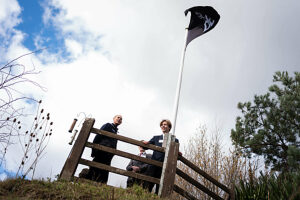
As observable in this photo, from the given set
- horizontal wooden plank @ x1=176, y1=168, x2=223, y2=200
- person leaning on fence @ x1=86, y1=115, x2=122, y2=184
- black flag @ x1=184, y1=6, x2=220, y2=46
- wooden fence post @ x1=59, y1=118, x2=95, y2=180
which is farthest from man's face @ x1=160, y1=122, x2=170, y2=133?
black flag @ x1=184, y1=6, x2=220, y2=46

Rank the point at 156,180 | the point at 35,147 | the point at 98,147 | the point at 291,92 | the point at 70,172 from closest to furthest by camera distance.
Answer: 1. the point at 35,147
2. the point at 70,172
3. the point at 98,147
4. the point at 156,180
5. the point at 291,92

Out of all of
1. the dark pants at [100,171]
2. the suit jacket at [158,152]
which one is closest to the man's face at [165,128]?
the suit jacket at [158,152]

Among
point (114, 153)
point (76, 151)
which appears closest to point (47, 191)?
point (76, 151)

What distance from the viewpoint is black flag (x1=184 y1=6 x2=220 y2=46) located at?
745 centimetres

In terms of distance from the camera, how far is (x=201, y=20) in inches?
298

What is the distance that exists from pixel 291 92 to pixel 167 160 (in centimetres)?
691

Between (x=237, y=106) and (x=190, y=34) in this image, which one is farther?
(x=237, y=106)

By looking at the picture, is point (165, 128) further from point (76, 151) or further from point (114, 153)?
point (76, 151)

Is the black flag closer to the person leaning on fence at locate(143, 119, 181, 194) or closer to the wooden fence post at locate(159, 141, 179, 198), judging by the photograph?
the person leaning on fence at locate(143, 119, 181, 194)

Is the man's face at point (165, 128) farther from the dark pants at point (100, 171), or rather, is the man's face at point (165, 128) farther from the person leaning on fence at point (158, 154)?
the dark pants at point (100, 171)

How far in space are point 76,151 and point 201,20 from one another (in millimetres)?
5950

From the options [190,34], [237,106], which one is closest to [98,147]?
[190,34]

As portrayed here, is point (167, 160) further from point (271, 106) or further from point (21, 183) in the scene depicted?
point (271, 106)

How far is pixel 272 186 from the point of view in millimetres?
4352
